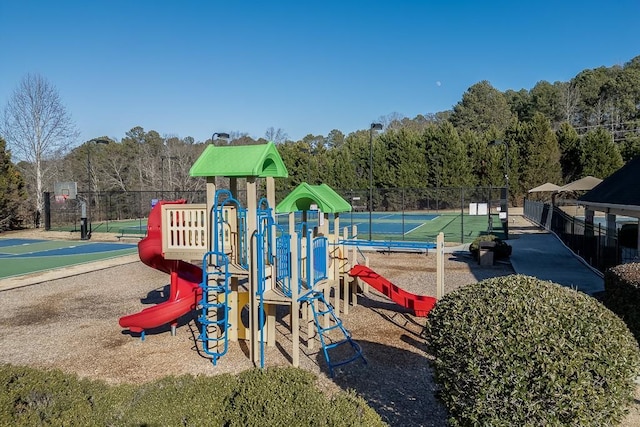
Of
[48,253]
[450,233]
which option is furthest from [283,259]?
[450,233]

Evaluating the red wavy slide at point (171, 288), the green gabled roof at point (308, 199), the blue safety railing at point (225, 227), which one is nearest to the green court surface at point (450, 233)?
the green gabled roof at point (308, 199)

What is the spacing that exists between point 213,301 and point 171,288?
114 cm

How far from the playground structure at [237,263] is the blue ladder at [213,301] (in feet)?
0.06

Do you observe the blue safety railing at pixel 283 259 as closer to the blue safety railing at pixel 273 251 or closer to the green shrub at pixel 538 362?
the blue safety railing at pixel 273 251

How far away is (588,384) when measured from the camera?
3.35 m

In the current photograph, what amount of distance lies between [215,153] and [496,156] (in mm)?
44797

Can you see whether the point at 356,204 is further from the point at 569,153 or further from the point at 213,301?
the point at 213,301

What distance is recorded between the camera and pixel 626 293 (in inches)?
267

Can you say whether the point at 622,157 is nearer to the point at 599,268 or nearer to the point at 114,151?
the point at 599,268

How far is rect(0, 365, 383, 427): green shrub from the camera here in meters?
3.42

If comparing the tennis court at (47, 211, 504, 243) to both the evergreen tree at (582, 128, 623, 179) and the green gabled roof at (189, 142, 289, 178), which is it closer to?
the green gabled roof at (189, 142, 289, 178)

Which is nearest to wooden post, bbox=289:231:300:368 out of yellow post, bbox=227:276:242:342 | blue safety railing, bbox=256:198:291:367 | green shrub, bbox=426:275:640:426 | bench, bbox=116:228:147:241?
blue safety railing, bbox=256:198:291:367

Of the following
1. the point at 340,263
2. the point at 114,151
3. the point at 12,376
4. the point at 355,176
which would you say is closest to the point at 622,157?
the point at 355,176

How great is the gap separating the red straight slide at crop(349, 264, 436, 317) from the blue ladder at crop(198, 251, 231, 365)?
3.32m
